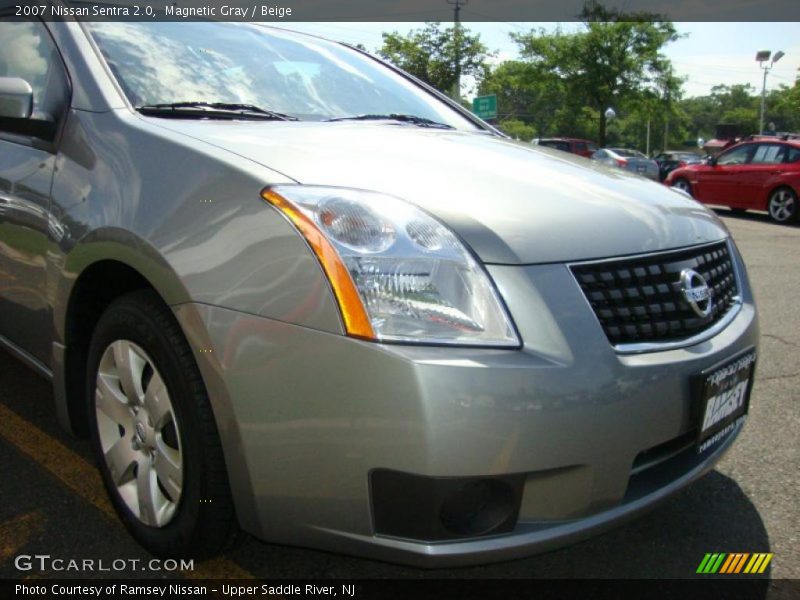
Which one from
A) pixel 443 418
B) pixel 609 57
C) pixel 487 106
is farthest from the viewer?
pixel 609 57

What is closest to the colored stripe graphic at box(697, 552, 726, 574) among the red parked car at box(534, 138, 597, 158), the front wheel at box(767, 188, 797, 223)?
the front wheel at box(767, 188, 797, 223)

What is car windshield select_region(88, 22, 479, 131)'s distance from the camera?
2.38 meters

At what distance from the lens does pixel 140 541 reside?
203 cm

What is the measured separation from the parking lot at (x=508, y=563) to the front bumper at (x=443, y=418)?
1.34ft

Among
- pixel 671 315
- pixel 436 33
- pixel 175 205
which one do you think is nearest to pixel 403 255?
pixel 175 205

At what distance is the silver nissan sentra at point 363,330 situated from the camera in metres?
1.53

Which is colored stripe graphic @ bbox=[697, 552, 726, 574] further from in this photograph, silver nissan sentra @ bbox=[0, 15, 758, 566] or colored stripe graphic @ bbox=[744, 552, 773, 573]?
silver nissan sentra @ bbox=[0, 15, 758, 566]

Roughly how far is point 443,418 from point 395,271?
332mm

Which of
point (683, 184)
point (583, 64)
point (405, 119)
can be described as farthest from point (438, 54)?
point (405, 119)

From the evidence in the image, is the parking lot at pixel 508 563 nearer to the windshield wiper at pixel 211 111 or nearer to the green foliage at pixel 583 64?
the windshield wiper at pixel 211 111

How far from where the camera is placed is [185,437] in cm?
179

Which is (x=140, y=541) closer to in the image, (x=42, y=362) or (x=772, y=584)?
(x=42, y=362)

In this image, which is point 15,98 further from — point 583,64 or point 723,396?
point 583,64

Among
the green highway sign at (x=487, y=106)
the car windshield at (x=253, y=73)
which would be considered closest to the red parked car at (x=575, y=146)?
the green highway sign at (x=487, y=106)
